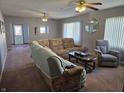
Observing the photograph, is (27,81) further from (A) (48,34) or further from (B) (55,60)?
(A) (48,34)

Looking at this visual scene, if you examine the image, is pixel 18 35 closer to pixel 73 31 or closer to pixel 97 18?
pixel 73 31

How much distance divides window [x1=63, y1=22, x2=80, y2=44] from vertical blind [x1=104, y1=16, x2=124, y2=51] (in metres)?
2.75

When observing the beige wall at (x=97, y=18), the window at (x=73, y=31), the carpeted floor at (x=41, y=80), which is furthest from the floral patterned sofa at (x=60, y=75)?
the window at (x=73, y=31)

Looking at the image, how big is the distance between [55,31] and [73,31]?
262cm

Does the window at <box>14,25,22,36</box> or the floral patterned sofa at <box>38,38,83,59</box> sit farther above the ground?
the window at <box>14,25,22,36</box>

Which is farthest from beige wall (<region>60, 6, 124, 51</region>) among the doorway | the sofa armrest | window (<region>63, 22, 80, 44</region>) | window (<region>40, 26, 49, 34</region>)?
the doorway

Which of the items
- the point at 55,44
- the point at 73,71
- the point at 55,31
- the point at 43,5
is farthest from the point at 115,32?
the point at 55,31

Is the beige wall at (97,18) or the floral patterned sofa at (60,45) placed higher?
the beige wall at (97,18)

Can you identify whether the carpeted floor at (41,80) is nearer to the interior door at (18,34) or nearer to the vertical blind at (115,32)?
the vertical blind at (115,32)

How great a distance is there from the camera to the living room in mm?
3104

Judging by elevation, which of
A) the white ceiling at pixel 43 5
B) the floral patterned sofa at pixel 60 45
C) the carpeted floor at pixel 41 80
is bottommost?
the carpeted floor at pixel 41 80

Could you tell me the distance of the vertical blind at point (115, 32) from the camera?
15.5ft

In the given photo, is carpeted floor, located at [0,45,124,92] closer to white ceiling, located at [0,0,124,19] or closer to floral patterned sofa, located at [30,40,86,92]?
floral patterned sofa, located at [30,40,86,92]

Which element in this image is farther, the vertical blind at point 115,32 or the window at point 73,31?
the window at point 73,31
